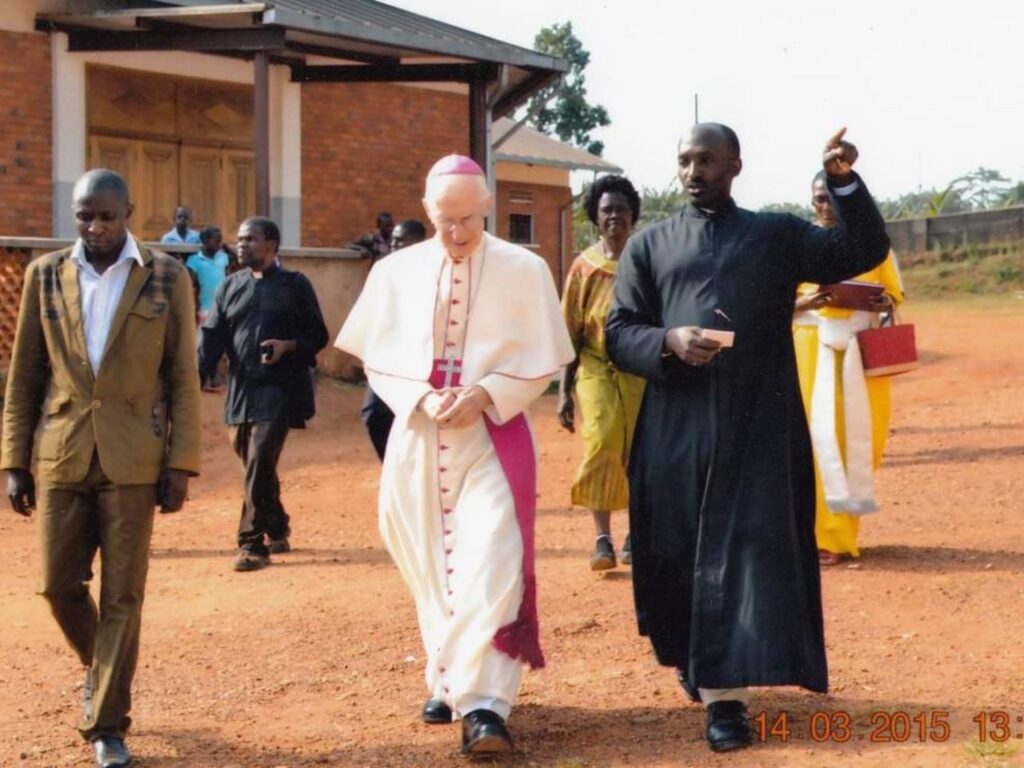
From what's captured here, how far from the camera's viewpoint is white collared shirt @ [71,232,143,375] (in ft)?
19.3

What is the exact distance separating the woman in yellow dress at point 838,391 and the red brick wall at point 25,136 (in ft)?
36.5

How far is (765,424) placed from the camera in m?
5.88

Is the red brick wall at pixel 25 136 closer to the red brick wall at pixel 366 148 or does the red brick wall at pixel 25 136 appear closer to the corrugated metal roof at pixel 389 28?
the corrugated metal roof at pixel 389 28

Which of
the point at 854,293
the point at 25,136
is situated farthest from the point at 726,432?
the point at 25,136

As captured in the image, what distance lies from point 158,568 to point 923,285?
73.0 ft

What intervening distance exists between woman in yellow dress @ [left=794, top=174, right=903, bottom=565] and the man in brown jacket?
4.23 m

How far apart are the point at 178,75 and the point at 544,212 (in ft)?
46.4

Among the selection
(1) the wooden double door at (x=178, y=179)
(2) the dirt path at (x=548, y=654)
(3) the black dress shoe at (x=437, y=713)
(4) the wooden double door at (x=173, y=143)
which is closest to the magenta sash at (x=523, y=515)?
(2) the dirt path at (x=548, y=654)

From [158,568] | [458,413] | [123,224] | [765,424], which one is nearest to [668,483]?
[765,424]

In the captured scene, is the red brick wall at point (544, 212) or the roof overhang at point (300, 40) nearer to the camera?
the roof overhang at point (300, 40)

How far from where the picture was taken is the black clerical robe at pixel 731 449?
5770 millimetres

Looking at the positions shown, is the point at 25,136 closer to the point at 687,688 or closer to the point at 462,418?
the point at 462,418
